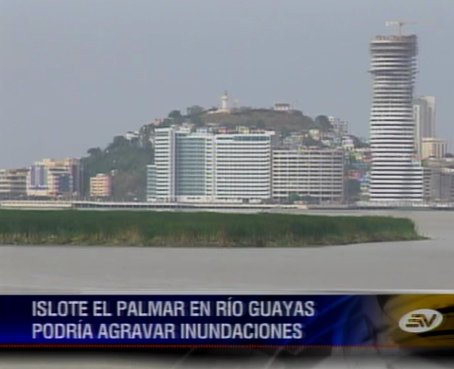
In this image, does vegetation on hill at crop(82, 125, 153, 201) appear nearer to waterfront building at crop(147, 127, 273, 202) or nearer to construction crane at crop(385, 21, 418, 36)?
waterfront building at crop(147, 127, 273, 202)

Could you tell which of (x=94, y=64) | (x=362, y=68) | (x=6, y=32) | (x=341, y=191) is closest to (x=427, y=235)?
(x=341, y=191)

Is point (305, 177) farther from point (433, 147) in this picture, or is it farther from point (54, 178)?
point (54, 178)

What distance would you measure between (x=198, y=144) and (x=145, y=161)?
24 cm

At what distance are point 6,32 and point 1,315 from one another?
1.18 m

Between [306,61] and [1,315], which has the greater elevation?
[306,61]

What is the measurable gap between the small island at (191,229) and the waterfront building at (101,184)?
0.08 meters

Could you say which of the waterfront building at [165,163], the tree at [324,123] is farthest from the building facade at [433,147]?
the waterfront building at [165,163]

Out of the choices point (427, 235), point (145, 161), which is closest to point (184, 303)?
point (145, 161)

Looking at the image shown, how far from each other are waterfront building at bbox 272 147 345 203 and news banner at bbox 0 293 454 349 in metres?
0.42

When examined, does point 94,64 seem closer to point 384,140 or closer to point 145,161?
point 145,161

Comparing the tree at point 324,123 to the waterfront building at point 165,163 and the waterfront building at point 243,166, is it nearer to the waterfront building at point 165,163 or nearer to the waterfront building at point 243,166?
the waterfront building at point 243,166

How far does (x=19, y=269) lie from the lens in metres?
5.14

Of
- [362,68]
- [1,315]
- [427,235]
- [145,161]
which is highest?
[362,68]

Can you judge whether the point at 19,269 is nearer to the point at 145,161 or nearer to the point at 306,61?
the point at 145,161
